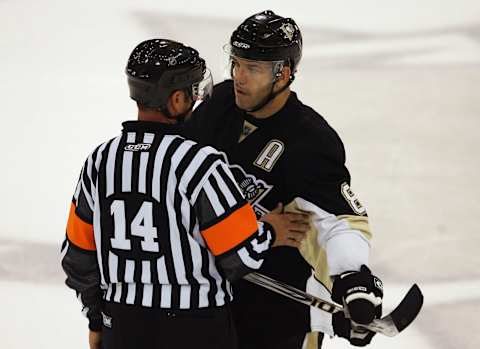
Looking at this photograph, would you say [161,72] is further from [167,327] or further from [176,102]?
[167,327]

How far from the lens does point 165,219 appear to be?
6.54 feet

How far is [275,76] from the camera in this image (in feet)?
7.60

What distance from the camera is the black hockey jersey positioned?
2.25 m

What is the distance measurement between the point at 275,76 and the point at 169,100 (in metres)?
0.37

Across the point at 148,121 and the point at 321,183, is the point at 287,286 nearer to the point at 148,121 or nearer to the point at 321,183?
the point at 321,183

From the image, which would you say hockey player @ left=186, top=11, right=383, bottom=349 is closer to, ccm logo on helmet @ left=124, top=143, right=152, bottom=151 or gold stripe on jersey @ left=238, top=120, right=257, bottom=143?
gold stripe on jersey @ left=238, top=120, right=257, bottom=143

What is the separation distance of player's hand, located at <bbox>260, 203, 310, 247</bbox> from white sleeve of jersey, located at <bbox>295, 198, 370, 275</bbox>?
0.03 metres

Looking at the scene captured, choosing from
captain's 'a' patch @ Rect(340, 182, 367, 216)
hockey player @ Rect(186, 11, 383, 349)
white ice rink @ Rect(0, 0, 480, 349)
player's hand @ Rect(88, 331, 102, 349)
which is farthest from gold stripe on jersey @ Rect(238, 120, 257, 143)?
white ice rink @ Rect(0, 0, 480, 349)

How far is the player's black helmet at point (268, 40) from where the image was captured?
229 cm

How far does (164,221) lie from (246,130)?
1.50 ft

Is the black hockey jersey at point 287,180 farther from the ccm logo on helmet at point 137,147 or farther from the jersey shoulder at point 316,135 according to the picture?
the ccm logo on helmet at point 137,147

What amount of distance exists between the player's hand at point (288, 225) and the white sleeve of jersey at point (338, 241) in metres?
0.03

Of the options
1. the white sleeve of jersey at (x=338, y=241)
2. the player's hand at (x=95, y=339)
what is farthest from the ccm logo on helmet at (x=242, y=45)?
the player's hand at (x=95, y=339)
